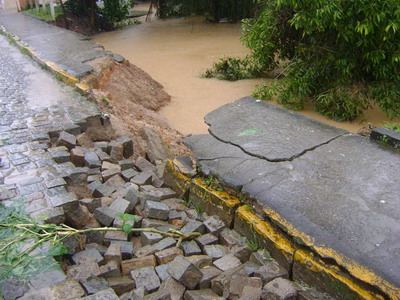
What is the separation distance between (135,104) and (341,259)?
5705mm

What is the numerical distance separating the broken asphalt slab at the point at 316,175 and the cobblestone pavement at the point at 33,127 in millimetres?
1394

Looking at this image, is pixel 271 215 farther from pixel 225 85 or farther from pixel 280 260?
pixel 225 85

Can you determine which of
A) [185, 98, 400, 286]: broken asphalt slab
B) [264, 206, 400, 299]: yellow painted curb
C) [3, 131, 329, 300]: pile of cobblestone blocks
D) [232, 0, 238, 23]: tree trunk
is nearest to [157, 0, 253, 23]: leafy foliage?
[232, 0, 238, 23]: tree trunk

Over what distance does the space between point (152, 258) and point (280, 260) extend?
92cm

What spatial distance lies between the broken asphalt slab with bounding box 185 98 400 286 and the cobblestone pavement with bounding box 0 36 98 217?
1394 mm

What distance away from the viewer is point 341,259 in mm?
2350

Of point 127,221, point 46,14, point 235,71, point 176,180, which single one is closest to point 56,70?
point 176,180

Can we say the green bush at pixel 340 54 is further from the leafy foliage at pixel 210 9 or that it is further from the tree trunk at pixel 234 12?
the tree trunk at pixel 234 12

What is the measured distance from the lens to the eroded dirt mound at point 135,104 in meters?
5.55

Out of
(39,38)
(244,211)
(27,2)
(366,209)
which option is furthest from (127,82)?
(27,2)

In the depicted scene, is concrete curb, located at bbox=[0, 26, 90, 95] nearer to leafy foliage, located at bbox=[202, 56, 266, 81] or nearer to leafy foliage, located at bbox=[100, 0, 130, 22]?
leafy foliage, located at bbox=[202, 56, 266, 81]

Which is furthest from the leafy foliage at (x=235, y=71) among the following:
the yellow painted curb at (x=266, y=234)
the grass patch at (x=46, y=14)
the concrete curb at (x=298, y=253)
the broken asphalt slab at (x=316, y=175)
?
the grass patch at (x=46, y=14)

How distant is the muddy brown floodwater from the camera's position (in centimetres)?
774

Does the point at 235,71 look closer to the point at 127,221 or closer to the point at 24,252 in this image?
the point at 127,221
